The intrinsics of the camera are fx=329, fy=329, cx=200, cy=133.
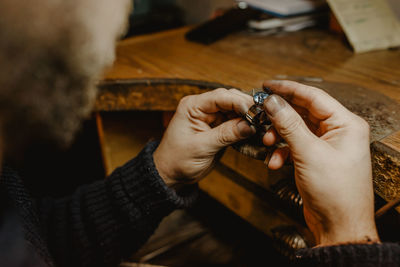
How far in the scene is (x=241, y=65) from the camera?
0.96 metres

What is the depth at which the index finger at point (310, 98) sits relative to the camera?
1.83 ft

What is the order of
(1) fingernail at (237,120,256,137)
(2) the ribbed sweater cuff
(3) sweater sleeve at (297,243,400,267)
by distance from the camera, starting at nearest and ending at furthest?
(3) sweater sleeve at (297,243,400,267), (1) fingernail at (237,120,256,137), (2) the ribbed sweater cuff

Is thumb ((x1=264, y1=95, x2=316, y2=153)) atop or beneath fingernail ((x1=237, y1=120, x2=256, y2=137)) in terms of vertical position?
atop

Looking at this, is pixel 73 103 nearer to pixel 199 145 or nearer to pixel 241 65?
pixel 199 145

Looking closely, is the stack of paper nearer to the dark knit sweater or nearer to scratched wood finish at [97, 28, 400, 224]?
scratched wood finish at [97, 28, 400, 224]

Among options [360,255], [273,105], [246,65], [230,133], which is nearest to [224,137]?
[230,133]

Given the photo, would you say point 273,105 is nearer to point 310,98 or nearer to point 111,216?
point 310,98

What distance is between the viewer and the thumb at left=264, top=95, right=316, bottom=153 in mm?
517

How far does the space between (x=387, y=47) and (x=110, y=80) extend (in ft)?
2.82

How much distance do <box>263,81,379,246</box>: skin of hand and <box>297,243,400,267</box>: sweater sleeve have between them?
0.03 m

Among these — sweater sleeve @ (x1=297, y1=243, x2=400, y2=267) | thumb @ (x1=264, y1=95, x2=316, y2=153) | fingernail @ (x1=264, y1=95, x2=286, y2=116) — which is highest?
fingernail @ (x1=264, y1=95, x2=286, y2=116)

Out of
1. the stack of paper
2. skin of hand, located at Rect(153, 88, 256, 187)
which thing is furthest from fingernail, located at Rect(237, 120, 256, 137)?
the stack of paper

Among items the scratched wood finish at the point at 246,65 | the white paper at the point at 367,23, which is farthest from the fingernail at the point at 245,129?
the white paper at the point at 367,23

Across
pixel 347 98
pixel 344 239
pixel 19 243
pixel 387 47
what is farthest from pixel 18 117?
pixel 387 47
